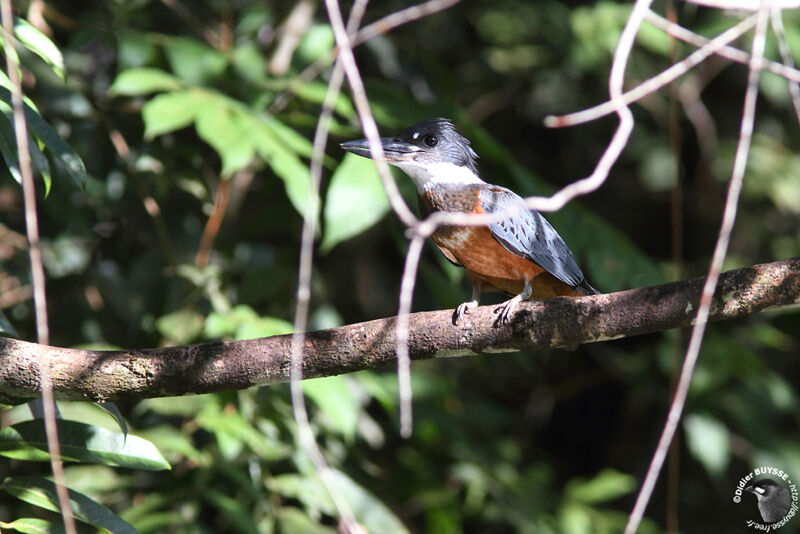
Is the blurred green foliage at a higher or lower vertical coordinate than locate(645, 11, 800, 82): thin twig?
higher

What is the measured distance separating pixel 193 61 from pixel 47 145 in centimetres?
153

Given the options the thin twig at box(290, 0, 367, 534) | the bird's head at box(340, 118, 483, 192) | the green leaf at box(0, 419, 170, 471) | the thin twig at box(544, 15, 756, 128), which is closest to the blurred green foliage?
the green leaf at box(0, 419, 170, 471)

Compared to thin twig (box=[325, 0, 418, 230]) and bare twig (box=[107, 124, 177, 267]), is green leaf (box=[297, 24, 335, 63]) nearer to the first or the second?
bare twig (box=[107, 124, 177, 267])

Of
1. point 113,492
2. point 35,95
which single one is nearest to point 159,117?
point 35,95

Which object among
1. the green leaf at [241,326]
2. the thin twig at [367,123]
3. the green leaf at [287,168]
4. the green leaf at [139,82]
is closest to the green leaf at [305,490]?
the green leaf at [241,326]

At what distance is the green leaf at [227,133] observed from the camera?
296cm

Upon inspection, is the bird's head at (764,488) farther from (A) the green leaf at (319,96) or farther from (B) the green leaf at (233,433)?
(A) the green leaf at (319,96)

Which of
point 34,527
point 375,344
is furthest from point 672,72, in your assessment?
point 34,527

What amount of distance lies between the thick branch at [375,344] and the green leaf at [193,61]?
1.74 m

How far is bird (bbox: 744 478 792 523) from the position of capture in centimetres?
380

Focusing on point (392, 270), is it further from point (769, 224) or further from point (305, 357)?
point (305, 357)

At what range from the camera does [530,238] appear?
312 cm

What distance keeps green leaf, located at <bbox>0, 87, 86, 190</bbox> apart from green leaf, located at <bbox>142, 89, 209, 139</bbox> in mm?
636

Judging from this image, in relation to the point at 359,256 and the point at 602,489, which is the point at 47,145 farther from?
the point at 602,489
